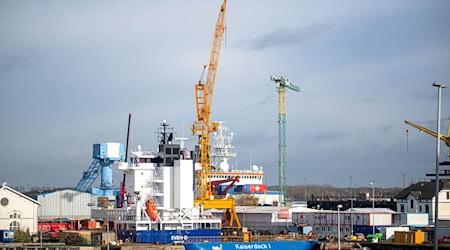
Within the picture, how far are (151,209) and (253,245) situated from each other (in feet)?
35.2

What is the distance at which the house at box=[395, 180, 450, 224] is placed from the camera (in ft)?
333

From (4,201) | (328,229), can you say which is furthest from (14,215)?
(328,229)

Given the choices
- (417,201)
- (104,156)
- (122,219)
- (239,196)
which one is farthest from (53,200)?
(417,201)

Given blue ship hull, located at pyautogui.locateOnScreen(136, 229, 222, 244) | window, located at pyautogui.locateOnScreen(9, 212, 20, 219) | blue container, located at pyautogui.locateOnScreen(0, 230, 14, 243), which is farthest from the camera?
window, located at pyautogui.locateOnScreen(9, 212, 20, 219)

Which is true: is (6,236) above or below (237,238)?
above

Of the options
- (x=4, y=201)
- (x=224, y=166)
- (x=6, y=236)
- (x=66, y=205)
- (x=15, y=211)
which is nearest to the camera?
(x=6, y=236)

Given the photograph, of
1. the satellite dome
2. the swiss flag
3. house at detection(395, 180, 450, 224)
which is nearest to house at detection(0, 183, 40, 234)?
house at detection(395, 180, 450, 224)

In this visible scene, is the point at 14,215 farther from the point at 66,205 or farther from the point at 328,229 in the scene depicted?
the point at 328,229

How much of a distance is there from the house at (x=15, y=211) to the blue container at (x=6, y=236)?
5.47m

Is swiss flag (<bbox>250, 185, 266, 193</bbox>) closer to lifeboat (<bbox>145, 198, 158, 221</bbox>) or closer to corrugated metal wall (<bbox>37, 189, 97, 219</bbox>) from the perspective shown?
corrugated metal wall (<bbox>37, 189, 97, 219</bbox>)

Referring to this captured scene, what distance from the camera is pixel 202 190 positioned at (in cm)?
9144

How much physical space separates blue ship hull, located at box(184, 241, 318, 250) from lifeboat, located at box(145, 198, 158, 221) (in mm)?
6768

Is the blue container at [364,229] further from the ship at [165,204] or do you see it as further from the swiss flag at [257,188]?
the swiss flag at [257,188]

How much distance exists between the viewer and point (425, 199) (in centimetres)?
10331
